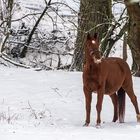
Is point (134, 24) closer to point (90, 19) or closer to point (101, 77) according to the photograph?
point (101, 77)

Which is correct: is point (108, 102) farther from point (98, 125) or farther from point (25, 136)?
point (25, 136)

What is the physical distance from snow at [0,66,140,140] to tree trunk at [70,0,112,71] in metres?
2.21

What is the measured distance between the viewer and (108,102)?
10672 mm

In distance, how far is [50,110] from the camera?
9742 mm

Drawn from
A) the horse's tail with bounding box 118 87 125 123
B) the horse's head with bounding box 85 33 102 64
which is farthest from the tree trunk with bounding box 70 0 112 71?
the horse's head with bounding box 85 33 102 64

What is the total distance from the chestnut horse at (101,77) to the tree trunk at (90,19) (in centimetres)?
639

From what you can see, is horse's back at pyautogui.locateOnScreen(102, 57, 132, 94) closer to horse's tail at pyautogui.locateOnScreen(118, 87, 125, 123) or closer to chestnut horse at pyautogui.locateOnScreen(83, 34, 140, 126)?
chestnut horse at pyautogui.locateOnScreen(83, 34, 140, 126)

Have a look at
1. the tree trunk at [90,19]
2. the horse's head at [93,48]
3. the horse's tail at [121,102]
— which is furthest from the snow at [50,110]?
the tree trunk at [90,19]

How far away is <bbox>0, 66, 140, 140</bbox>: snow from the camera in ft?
22.4

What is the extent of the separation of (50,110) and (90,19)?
597 cm

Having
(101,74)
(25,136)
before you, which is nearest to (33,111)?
(101,74)

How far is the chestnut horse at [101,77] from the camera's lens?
761 cm

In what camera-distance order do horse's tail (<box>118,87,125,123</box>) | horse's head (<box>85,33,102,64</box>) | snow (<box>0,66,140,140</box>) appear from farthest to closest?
horse's tail (<box>118,87,125,123</box>) < horse's head (<box>85,33,102,64</box>) < snow (<box>0,66,140,140</box>)

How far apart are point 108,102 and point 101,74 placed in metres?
2.97
